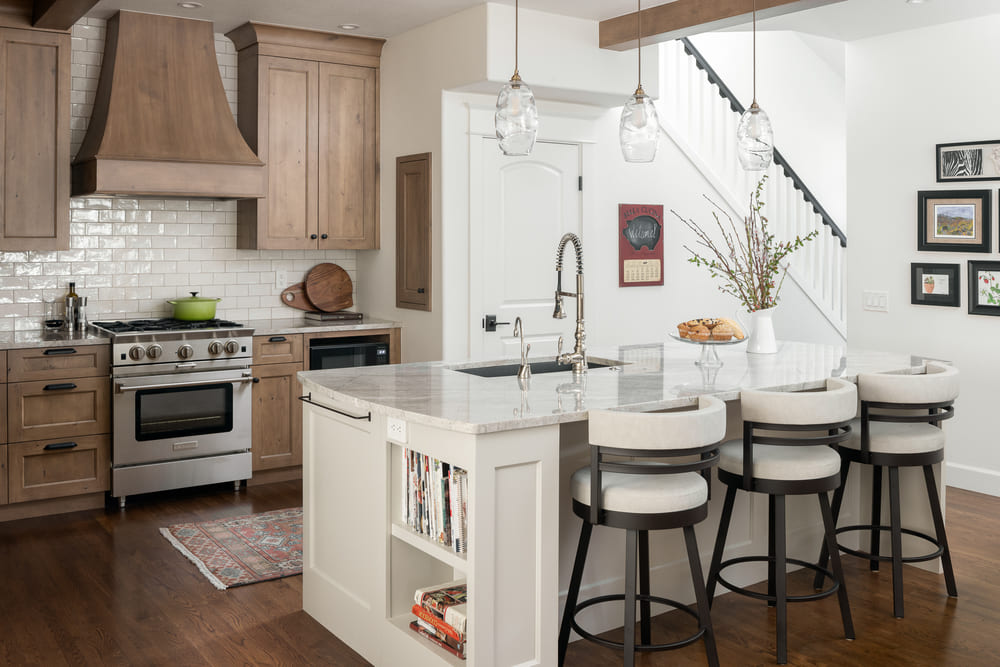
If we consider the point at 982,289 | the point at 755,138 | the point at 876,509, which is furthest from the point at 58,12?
the point at 982,289

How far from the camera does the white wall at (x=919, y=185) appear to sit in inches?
215

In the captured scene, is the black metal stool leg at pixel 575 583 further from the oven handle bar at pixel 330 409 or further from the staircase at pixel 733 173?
the staircase at pixel 733 173

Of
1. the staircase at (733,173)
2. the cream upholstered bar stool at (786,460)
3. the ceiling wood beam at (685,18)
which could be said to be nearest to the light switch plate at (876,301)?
the staircase at (733,173)

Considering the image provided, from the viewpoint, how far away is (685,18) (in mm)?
5223

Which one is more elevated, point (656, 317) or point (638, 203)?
point (638, 203)

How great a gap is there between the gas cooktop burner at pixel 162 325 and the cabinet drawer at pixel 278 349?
18 centimetres

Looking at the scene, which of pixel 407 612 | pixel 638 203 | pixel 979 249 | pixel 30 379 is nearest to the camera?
pixel 407 612

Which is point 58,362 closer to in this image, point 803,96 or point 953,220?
point 953,220

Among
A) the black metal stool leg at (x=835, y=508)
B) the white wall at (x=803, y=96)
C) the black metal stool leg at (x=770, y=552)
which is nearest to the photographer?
the black metal stool leg at (x=770, y=552)

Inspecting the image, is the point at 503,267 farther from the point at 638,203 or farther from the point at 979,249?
the point at 979,249

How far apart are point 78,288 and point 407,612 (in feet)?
11.8

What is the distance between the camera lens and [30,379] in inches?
195

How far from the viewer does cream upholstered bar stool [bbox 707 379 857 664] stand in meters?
3.35

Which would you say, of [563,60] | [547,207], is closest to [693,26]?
[563,60]
